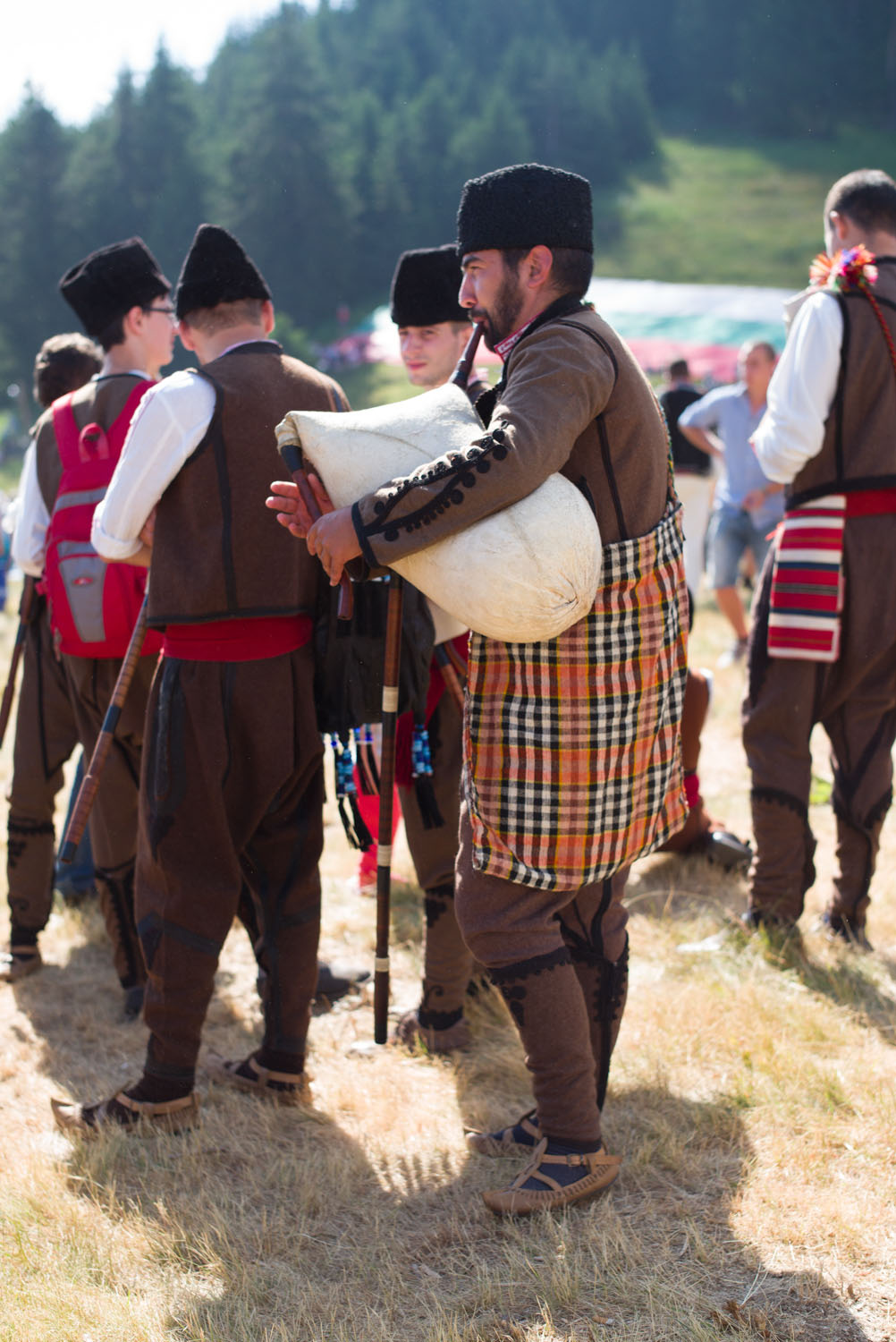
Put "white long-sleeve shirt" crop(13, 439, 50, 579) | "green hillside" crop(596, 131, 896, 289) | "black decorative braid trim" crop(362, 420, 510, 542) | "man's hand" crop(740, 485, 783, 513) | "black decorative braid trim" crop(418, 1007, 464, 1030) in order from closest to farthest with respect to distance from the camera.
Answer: "black decorative braid trim" crop(362, 420, 510, 542)
"black decorative braid trim" crop(418, 1007, 464, 1030)
"white long-sleeve shirt" crop(13, 439, 50, 579)
"man's hand" crop(740, 485, 783, 513)
"green hillside" crop(596, 131, 896, 289)

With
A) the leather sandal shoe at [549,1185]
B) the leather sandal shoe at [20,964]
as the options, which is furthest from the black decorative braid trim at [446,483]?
the leather sandal shoe at [20,964]

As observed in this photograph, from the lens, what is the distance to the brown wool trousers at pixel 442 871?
3.44 metres

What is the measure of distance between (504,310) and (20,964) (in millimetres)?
2893

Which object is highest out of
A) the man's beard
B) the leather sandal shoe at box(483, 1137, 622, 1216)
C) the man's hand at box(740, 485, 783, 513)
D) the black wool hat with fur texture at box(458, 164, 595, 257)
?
the black wool hat with fur texture at box(458, 164, 595, 257)

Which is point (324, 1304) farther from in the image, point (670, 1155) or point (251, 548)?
point (251, 548)

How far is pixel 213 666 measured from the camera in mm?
2977

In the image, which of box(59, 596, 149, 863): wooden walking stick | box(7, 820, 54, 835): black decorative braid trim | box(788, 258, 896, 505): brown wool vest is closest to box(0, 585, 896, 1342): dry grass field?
box(7, 820, 54, 835): black decorative braid trim

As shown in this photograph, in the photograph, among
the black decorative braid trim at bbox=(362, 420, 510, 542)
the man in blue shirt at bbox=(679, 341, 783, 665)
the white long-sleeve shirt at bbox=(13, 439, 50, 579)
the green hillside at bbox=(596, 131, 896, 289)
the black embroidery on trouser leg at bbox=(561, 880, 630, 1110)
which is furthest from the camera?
the green hillside at bbox=(596, 131, 896, 289)

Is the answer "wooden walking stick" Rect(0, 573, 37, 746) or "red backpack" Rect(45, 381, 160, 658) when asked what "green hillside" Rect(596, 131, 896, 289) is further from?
Result: "red backpack" Rect(45, 381, 160, 658)

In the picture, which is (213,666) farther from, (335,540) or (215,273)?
(215,273)

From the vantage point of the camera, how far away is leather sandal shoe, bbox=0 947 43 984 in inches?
166

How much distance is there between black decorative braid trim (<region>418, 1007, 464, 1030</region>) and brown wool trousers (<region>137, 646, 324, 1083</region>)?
0.71 metres

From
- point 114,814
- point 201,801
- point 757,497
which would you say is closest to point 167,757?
point 201,801

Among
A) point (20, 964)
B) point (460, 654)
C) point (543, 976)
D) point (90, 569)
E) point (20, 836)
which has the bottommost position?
point (20, 964)
